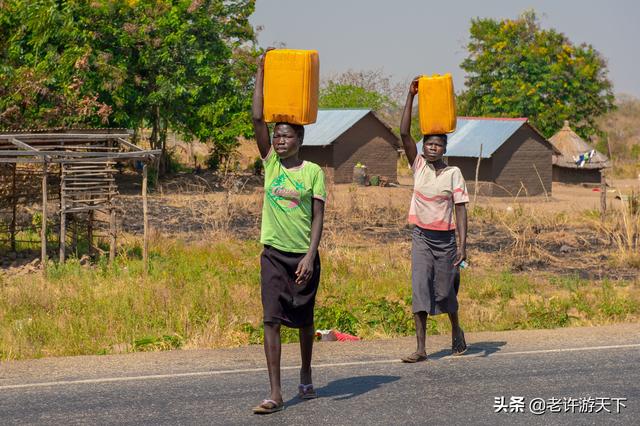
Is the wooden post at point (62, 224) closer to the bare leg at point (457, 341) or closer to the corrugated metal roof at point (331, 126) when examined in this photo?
the bare leg at point (457, 341)

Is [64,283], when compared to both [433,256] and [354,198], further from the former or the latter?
[354,198]

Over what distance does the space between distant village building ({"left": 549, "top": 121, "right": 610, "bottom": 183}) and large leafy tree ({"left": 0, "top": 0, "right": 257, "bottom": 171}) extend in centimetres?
1639

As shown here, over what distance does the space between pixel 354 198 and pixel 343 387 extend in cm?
2104

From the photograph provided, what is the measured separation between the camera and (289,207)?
634 centimetres

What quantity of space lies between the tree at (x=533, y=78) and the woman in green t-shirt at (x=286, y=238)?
49.7 metres

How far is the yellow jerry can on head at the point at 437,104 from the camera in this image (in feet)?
25.6

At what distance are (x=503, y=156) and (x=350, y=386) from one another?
32587 millimetres

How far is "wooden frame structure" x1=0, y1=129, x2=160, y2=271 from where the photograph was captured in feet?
52.5

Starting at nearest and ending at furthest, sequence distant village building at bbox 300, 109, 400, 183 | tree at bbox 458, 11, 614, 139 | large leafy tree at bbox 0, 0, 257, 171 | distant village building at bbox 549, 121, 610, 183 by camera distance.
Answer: large leafy tree at bbox 0, 0, 257, 171
distant village building at bbox 300, 109, 400, 183
distant village building at bbox 549, 121, 610, 183
tree at bbox 458, 11, 614, 139

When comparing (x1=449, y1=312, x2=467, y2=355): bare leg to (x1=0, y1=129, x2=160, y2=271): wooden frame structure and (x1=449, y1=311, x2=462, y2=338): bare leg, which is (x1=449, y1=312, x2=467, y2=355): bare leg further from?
(x1=0, y1=129, x2=160, y2=271): wooden frame structure

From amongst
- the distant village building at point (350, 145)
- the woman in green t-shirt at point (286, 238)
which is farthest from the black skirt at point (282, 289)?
the distant village building at point (350, 145)

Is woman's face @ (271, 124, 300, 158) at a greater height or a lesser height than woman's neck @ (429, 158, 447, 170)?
greater

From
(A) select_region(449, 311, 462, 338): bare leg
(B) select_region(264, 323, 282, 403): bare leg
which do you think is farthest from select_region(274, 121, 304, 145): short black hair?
(A) select_region(449, 311, 462, 338): bare leg

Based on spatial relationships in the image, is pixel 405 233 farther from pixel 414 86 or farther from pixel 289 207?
pixel 289 207
